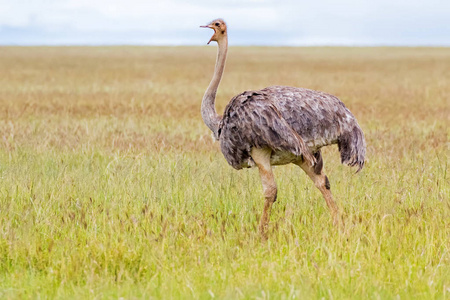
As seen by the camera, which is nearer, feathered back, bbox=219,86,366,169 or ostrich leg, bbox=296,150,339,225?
feathered back, bbox=219,86,366,169

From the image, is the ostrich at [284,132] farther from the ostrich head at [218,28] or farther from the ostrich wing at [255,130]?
the ostrich head at [218,28]

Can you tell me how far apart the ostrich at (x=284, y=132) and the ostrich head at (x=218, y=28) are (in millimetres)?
886

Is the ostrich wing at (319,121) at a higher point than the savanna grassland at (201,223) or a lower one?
higher

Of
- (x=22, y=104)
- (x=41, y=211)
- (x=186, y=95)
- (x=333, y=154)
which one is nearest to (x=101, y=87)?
(x=186, y=95)

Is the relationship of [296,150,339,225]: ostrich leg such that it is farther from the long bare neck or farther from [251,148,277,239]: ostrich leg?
the long bare neck

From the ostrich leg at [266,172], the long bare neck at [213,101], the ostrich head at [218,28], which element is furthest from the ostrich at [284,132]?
the ostrich head at [218,28]

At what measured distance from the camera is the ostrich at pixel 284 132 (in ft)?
19.1

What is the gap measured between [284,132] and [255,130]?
0.83 feet

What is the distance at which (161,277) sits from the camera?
4.58 meters

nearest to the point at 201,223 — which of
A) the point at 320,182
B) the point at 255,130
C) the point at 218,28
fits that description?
the point at 255,130

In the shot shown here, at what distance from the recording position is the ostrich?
19.1 feet

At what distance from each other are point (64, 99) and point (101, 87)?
570 cm

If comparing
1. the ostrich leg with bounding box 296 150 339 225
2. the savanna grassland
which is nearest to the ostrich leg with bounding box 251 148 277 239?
the savanna grassland

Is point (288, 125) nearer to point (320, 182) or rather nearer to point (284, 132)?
point (284, 132)
